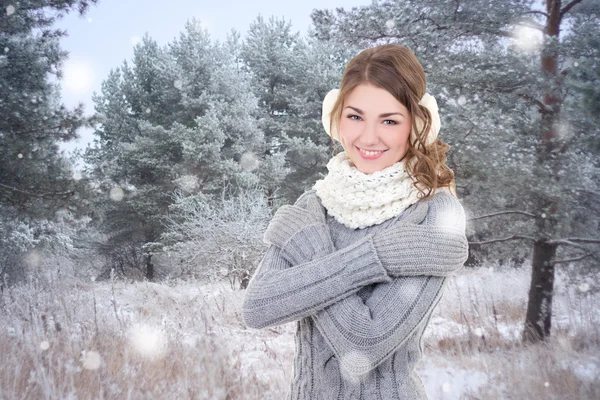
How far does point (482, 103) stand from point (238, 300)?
4.36m

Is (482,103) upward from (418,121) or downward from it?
upward

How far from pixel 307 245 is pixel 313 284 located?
0.14 metres

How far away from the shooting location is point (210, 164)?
12.5 metres

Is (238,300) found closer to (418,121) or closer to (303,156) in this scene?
(418,121)

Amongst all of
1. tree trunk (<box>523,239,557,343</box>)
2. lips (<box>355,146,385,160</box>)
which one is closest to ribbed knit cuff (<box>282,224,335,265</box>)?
lips (<box>355,146,385,160</box>)

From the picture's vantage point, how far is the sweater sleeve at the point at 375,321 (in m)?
1.23

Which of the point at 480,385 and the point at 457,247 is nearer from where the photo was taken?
the point at 457,247

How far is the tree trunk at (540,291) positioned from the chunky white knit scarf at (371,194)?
3850 mm

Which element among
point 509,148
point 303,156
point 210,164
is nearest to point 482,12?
point 509,148

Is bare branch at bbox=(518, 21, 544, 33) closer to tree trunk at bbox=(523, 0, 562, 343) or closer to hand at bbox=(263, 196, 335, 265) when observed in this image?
tree trunk at bbox=(523, 0, 562, 343)

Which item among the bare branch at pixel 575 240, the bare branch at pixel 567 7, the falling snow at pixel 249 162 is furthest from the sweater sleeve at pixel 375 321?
the falling snow at pixel 249 162

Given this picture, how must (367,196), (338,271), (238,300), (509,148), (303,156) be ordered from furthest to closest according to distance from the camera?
(303,156) < (238,300) < (509,148) < (367,196) < (338,271)

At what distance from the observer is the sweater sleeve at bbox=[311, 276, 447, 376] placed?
123 centimetres

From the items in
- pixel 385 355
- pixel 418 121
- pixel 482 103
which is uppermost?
pixel 482 103
